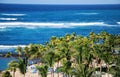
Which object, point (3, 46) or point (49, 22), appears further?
point (49, 22)

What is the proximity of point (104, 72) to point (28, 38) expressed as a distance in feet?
121

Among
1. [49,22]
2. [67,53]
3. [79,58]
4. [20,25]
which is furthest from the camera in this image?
[49,22]

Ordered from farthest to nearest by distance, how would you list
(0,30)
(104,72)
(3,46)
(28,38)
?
(0,30) < (28,38) < (3,46) < (104,72)

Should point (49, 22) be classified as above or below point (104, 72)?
above

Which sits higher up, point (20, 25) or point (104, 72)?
point (20, 25)

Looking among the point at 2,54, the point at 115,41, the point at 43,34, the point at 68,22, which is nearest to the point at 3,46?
the point at 2,54

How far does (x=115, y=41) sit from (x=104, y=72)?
4898 mm

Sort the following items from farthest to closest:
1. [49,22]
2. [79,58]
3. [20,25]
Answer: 1. [49,22]
2. [20,25]
3. [79,58]

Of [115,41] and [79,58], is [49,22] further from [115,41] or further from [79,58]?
[79,58]

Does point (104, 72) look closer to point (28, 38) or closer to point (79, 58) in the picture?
point (79, 58)

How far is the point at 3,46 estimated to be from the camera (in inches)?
Result: 2808

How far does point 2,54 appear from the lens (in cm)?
6194

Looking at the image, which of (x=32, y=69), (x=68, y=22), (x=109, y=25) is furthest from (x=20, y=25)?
(x=32, y=69)

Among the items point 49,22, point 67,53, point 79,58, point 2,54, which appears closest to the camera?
point 79,58
